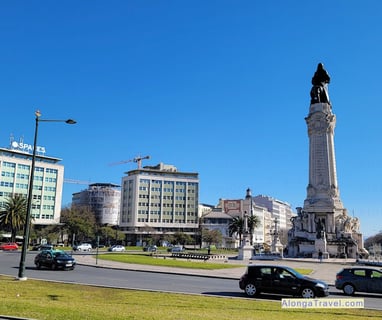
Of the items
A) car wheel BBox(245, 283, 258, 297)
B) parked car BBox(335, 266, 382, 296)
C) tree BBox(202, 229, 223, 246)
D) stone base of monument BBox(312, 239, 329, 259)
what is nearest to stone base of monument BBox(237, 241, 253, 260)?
stone base of monument BBox(312, 239, 329, 259)

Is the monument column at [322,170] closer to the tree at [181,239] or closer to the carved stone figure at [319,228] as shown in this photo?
the carved stone figure at [319,228]

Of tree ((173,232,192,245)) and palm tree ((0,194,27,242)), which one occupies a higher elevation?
palm tree ((0,194,27,242))

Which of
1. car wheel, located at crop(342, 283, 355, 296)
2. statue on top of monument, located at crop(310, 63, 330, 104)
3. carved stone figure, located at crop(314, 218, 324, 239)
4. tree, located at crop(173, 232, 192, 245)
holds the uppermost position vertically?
statue on top of monument, located at crop(310, 63, 330, 104)

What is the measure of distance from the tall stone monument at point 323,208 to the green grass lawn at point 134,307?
5195 centimetres

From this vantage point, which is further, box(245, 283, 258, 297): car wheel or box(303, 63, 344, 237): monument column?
box(303, 63, 344, 237): monument column

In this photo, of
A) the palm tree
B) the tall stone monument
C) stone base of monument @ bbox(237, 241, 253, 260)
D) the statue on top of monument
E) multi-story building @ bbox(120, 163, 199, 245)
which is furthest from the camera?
multi-story building @ bbox(120, 163, 199, 245)

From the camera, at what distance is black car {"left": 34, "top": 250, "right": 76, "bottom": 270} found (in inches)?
1161

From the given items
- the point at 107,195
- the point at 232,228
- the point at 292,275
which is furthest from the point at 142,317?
the point at 107,195

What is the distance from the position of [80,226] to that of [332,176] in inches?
2380

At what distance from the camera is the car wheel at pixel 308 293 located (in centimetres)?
1692

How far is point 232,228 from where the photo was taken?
10681 centimetres

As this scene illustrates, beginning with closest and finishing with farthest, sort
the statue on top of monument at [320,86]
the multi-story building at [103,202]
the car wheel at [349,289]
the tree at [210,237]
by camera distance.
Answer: the car wheel at [349,289]
the statue on top of monument at [320,86]
the tree at [210,237]
the multi-story building at [103,202]

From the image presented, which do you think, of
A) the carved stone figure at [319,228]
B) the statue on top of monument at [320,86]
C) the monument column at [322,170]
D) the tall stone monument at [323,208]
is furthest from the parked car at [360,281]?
the statue on top of monument at [320,86]

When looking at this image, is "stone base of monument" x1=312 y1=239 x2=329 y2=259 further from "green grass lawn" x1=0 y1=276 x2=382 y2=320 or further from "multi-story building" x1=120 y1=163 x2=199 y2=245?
"multi-story building" x1=120 y1=163 x2=199 y2=245
